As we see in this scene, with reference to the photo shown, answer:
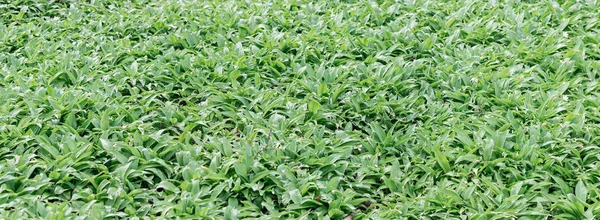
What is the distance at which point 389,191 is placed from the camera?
3221 millimetres

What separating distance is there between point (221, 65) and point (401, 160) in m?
1.30

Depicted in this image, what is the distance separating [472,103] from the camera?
380 cm

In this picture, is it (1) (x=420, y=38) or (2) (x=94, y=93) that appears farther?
(1) (x=420, y=38)

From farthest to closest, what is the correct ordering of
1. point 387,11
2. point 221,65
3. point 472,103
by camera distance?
point 387,11 < point 221,65 < point 472,103

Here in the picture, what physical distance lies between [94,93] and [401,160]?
165 cm

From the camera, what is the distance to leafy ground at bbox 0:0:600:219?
10.1 ft

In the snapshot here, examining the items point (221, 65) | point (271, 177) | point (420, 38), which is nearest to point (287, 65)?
point (221, 65)

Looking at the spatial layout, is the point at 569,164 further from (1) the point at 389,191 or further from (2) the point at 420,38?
(2) the point at 420,38

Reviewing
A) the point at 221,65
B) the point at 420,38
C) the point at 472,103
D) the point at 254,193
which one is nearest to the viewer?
the point at 254,193

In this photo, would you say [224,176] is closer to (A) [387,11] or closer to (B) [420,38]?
(B) [420,38]

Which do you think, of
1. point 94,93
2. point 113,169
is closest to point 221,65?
point 94,93

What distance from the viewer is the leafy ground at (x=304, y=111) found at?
306 centimetres

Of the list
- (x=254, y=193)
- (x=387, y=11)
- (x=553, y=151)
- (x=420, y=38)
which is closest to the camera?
(x=254, y=193)

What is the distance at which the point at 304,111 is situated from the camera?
3.68 m
